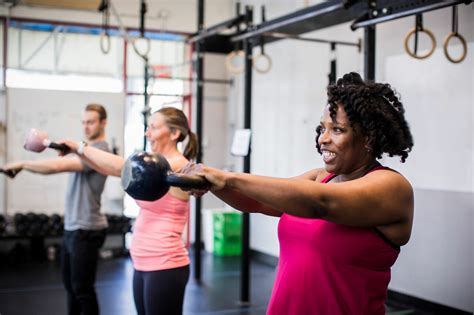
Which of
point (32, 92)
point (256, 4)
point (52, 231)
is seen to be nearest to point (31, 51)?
point (32, 92)

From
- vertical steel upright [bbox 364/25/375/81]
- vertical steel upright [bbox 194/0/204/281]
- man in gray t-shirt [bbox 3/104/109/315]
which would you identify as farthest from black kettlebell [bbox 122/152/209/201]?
vertical steel upright [bbox 194/0/204/281]

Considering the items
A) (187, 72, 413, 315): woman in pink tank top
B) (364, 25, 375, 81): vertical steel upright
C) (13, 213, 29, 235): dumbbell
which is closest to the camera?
(187, 72, 413, 315): woman in pink tank top

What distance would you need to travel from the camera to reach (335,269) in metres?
1.31

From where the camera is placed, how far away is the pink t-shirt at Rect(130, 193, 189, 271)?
8.22 ft

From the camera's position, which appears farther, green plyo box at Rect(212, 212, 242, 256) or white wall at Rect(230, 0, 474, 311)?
green plyo box at Rect(212, 212, 242, 256)

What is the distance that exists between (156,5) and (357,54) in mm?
3028

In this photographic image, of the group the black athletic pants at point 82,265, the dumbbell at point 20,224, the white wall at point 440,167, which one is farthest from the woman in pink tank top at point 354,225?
the dumbbell at point 20,224

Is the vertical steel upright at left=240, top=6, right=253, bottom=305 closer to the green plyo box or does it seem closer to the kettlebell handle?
the green plyo box

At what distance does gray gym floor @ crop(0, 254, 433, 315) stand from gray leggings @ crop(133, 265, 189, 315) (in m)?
2.10

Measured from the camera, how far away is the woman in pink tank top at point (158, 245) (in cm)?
245

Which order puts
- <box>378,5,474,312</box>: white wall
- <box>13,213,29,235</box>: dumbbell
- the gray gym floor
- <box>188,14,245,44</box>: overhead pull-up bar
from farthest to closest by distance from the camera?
<box>13,213,29,235</box>: dumbbell, <box>188,14,245,44</box>: overhead pull-up bar, the gray gym floor, <box>378,5,474,312</box>: white wall

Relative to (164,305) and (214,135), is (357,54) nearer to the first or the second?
(214,135)

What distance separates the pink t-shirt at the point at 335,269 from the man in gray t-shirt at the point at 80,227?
2133mm

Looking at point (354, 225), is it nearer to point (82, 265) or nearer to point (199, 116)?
Answer: point (82, 265)
